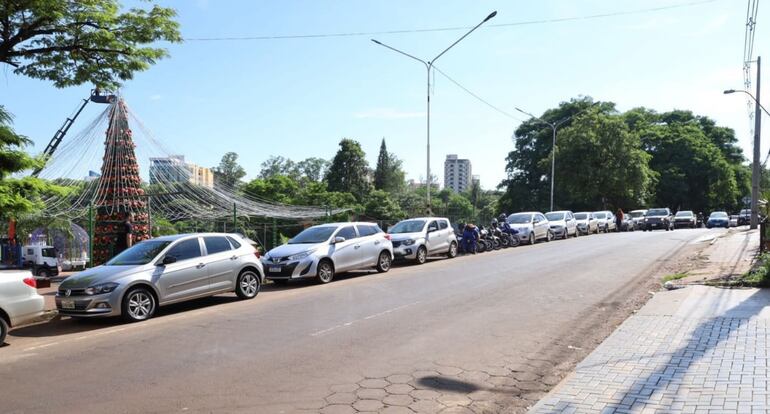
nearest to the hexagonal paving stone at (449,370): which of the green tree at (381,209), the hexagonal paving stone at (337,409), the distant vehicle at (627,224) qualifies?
the hexagonal paving stone at (337,409)

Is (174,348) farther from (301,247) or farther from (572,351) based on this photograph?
(301,247)

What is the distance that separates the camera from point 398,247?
1930 centimetres

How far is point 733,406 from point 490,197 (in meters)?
123

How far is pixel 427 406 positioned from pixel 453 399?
1.10 feet

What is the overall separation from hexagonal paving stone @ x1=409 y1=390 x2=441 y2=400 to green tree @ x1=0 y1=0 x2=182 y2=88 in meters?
9.32

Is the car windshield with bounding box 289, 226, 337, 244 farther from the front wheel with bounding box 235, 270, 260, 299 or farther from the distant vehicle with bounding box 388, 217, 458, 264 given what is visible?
the distant vehicle with bounding box 388, 217, 458, 264

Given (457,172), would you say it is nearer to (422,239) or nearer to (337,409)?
(422,239)

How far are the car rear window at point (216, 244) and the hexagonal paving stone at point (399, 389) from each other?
6.88 m

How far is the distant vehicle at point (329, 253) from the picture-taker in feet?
46.1

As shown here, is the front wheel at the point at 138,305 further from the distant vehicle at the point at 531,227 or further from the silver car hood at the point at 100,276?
the distant vehicle at the point at 531,227

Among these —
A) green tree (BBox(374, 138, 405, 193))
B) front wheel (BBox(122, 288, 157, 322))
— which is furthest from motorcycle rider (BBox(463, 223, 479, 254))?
green tree (BBox(374, 138, 405, 193))

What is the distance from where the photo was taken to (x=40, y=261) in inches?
663

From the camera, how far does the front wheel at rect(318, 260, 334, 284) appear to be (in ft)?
47.1

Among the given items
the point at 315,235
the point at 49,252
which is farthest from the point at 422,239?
the point at 49,252
